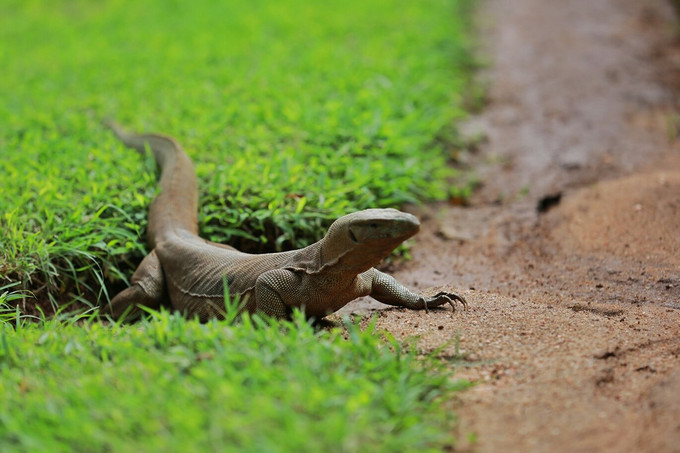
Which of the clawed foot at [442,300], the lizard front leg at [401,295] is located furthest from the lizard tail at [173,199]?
the clawed foot at [442,300]

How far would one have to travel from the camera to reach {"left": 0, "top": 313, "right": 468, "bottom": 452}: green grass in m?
2.56

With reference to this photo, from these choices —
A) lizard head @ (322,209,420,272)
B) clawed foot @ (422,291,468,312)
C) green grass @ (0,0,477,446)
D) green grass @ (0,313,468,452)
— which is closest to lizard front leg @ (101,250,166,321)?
green grass @ (0,0,477,446)

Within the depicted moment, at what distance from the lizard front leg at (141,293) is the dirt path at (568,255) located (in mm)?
1257

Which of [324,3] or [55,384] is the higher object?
[324,3]

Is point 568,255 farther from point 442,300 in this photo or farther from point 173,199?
point 173,199

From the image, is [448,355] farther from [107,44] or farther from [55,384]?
[107,44]

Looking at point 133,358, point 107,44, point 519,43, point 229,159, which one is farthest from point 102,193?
point 519,43

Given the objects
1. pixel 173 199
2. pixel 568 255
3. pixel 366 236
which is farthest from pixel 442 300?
pixel 173 199

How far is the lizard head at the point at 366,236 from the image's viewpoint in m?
3.55

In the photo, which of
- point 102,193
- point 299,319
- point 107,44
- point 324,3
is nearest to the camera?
point 299,319

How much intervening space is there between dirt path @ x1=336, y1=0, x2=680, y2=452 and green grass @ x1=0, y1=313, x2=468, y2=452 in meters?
0.29

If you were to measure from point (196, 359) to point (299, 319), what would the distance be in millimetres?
564

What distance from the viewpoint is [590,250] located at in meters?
4.97

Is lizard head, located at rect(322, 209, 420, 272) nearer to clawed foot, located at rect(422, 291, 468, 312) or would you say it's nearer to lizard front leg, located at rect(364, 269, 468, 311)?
lizard front leg, located at rect(364, 269, 468, 311)
